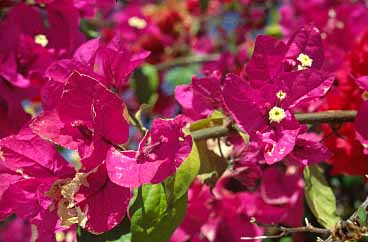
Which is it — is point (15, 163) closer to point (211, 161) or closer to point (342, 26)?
point (211, 161)

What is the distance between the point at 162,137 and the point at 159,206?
11cm

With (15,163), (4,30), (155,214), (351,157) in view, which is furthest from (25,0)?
(351,157)

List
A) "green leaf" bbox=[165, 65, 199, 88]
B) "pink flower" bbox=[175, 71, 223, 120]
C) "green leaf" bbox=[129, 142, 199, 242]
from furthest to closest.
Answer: "green leaf" bbox=[165, 65, 199, 88]
"pink flower" bbox=[175, 71, 223, 120]
"green leaf" bbox=[129, 142, 199, 242]

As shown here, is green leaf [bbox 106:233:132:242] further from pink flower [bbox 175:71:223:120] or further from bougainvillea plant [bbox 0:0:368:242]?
pink flower [bbox 175:71:223:120]

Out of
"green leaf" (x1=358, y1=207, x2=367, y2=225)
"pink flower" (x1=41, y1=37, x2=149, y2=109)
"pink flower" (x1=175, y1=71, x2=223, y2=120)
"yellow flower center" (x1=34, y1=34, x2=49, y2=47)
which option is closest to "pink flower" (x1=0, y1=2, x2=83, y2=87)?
"yellow flower center" (x1=34, y1=34, x2=49, y2=47)

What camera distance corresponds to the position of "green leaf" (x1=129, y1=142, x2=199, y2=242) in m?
0.91

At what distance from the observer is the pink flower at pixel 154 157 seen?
2.72ft

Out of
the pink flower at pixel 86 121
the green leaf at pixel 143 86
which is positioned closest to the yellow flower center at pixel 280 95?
the pink flower at pixel 86 121

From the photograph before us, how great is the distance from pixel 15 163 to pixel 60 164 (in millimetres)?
62

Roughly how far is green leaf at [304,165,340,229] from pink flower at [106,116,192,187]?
0.30 m

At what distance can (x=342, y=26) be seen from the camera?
5.03 feet

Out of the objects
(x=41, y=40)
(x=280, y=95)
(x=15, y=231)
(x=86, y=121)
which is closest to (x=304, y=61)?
(x=280, y=95)

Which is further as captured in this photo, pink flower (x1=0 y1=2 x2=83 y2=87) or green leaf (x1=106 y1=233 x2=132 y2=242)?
pink flower (x1=0 y1=2 x2=83 y2=87)

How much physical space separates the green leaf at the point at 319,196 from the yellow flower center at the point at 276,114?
181mm
